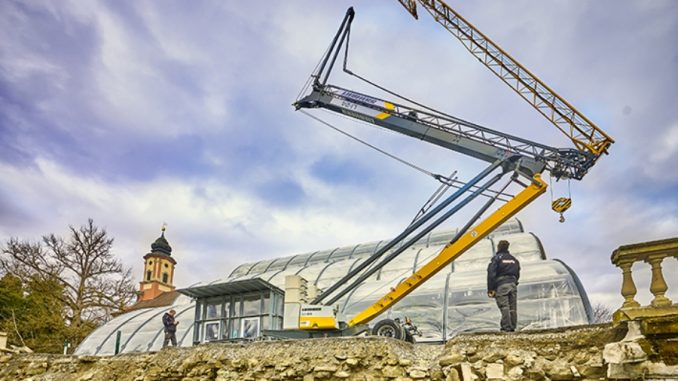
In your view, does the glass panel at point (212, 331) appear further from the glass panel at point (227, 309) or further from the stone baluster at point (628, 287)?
the stone baluster at point (628, 287)

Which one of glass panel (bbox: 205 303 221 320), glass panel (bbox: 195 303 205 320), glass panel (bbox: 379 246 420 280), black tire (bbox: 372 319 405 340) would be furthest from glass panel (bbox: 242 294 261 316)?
glass panel (bbox: 379 246 420 280)

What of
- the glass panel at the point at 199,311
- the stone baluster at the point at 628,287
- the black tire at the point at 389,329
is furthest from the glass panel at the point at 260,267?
the stone baluster at the point at 628,287

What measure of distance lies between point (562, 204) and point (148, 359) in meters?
10.0

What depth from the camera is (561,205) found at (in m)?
11.8

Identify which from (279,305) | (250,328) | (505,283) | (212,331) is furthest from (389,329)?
(212,331)

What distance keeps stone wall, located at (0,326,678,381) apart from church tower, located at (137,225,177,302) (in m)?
49.1

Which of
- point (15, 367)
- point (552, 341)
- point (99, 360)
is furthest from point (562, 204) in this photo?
point (15, 367)

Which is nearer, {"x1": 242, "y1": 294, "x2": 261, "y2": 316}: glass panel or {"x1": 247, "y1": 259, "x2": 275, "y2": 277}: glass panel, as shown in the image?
{"x1": 242, "y1": 294, "x2": 261, "y2": 316}: glass panel

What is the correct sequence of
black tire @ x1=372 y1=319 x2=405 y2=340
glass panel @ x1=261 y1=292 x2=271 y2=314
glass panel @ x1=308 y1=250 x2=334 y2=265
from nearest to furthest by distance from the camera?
black tire @ x1=372 y1=319 x2=405 y2=340 → glass panel @ x1=261 y1=292 x2=271 y2=314 → glass panel @ x1=308 y1=250 x2=334 y2=265

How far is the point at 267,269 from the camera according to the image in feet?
89.7

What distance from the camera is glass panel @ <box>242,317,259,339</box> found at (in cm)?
1383

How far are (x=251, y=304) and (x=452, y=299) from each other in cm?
585

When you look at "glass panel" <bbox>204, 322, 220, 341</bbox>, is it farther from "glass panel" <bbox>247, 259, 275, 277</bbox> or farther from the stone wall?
"glass panel" <bbox>247, 259, 275, 277</bbox>

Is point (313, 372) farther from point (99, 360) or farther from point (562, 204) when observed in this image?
point (562, 204)
